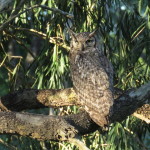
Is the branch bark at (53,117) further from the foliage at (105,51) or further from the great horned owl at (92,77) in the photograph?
→ the foliage at (105,51)

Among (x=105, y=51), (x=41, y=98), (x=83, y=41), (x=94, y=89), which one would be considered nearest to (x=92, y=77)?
(x=94, y=89)

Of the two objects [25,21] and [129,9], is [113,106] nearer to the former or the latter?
[129,9]

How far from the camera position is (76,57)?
13.8ft

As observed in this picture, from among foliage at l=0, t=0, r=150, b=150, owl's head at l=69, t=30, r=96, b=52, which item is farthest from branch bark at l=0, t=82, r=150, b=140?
foliage at l=0, t=0, r=150, b=150

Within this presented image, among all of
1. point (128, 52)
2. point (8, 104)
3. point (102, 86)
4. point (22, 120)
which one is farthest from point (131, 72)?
point (22, 120)

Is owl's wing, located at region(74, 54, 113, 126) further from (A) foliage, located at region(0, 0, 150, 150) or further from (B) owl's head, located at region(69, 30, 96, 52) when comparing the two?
(A) foliage, located at region(0, 0, 150, 150)

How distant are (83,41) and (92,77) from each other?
531 mm

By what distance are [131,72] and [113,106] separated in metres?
1.10

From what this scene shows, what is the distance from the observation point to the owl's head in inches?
170

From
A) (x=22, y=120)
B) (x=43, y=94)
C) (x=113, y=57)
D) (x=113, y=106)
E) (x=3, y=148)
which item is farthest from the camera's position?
(x=113, y=57)

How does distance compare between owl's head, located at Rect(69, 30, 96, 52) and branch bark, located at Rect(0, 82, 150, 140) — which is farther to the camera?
owl's head, located at Rect(69, 30, 96, 52)

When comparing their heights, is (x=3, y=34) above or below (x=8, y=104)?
above

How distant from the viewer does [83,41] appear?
4.33 m

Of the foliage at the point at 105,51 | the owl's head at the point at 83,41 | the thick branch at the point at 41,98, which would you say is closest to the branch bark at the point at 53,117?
the thick branch at the point at 41,98
